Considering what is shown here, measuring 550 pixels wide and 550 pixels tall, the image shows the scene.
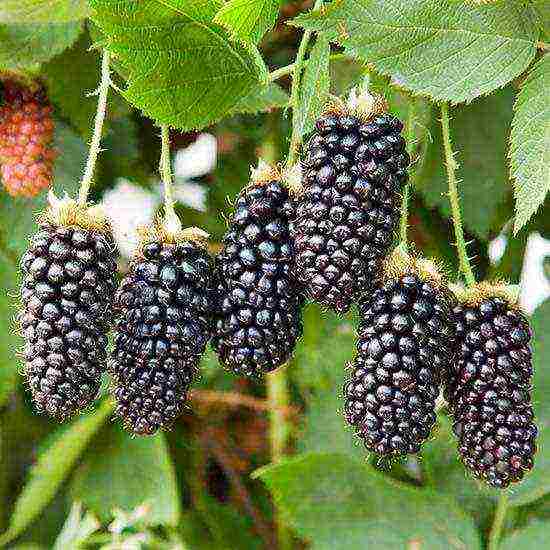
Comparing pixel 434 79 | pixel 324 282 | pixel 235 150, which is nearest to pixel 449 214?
pixel 235 150

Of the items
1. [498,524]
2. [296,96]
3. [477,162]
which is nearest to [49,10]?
[296,96]

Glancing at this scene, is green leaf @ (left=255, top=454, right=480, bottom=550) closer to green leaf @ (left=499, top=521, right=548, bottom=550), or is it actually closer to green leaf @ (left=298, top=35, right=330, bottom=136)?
green leaf @ (left=499, top=521, right=548, bottom=550)

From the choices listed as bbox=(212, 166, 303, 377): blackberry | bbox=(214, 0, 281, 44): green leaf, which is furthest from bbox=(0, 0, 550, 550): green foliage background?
bbox=(212, 166, 303, 377): blackberry

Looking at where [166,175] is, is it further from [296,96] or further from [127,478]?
[127,478]

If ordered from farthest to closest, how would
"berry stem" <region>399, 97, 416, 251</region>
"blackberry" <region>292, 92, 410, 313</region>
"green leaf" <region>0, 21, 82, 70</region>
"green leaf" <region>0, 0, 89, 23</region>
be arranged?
"green leaf" <region>0, 21, 82, 70</region> → "green leaf" <region>0, 0, 89, 23</region> → "berry stem" <region>399, 97, 416, 251</region> → "blackberry" <region>292, 92, 410, 313</region>

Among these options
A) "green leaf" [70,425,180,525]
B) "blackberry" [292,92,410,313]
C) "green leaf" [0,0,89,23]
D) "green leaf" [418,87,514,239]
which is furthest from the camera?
"green leaf" [70,425,180,525]

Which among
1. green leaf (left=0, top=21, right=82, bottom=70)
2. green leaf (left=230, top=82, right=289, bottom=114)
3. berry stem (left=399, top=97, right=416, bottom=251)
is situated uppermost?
green leaf (left=0, top=21, right=82, bottom=70)

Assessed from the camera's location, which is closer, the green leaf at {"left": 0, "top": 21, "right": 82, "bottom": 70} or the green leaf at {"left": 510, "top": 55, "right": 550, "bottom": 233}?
the green leaf at {"left": 510, "top": 55, "right": 550, "bottom": 233}

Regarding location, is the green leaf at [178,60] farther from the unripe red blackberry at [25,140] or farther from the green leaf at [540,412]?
the green leaf at [540,412]

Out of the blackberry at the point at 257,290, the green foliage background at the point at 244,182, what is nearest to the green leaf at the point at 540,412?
the green foliage background at the point at 244,182
